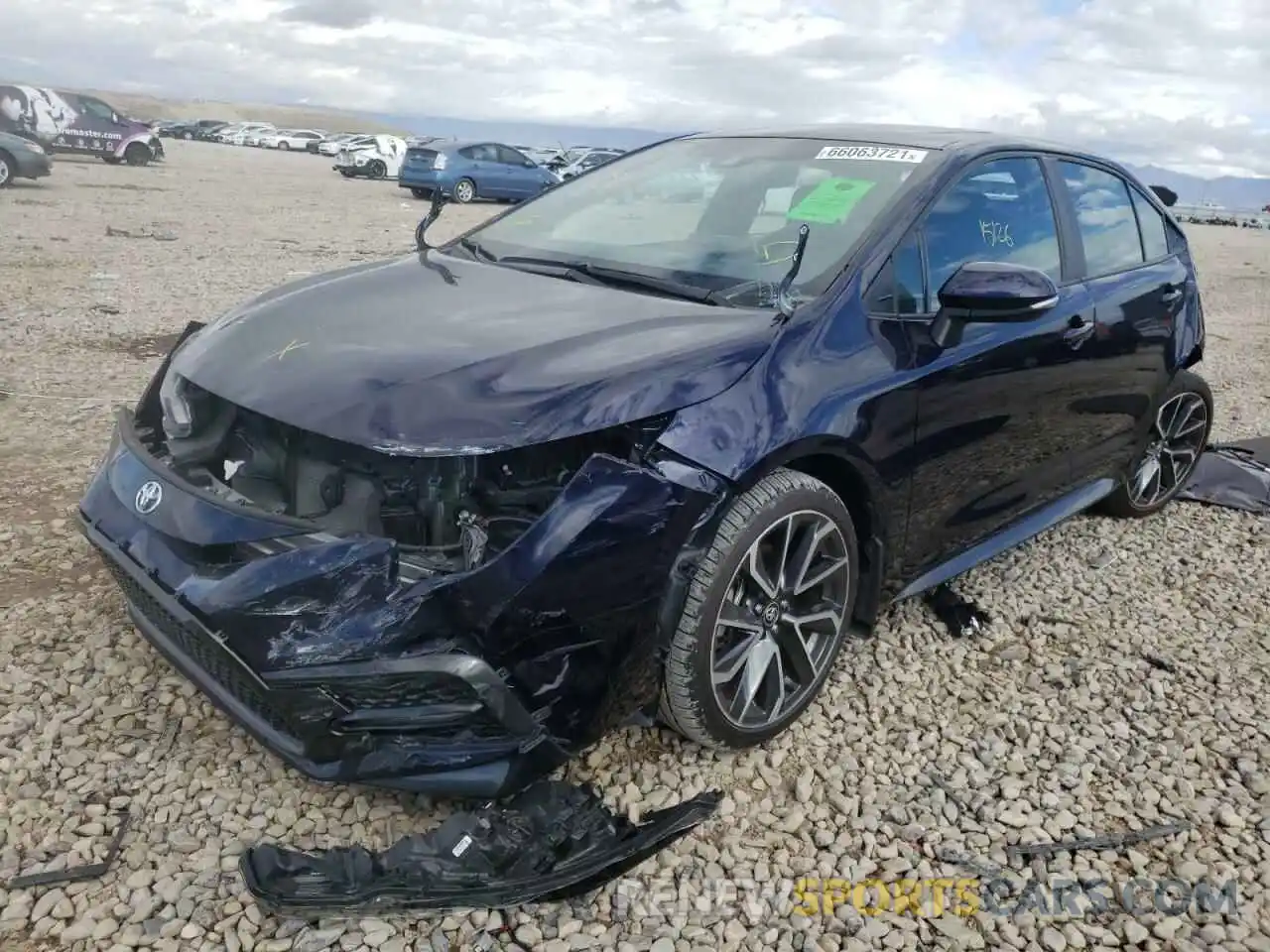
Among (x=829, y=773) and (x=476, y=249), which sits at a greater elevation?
(x=476, y=249)

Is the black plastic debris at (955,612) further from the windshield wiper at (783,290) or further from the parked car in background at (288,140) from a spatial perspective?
the parked car in background at (288,140)

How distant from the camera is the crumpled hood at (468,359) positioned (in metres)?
2.17

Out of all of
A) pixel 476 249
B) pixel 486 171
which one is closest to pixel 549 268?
pixel 476 249

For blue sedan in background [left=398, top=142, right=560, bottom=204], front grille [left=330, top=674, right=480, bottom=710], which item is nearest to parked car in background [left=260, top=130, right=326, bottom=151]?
blue sedan in background [left=398, top=142, right=560, bottom=204]

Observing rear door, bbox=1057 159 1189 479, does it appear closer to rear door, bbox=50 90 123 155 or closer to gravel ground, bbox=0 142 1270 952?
gravel ground, bbox=0 142 1270 952

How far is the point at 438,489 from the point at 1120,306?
2906 millimetres

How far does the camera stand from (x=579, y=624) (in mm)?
2156

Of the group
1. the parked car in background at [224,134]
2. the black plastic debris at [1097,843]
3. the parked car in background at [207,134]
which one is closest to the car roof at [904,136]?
the black plastic debris at [1097,843]

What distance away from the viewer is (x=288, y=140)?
49.8 metres

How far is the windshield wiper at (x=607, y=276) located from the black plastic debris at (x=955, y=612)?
151 centimetres

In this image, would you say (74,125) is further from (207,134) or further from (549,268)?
(207,134)

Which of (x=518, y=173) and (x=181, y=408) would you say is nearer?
(x=181, y=408)

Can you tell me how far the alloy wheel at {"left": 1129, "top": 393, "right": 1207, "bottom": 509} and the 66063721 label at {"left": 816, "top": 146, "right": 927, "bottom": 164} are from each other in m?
2.11

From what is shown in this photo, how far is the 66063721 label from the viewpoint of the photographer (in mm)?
3174
